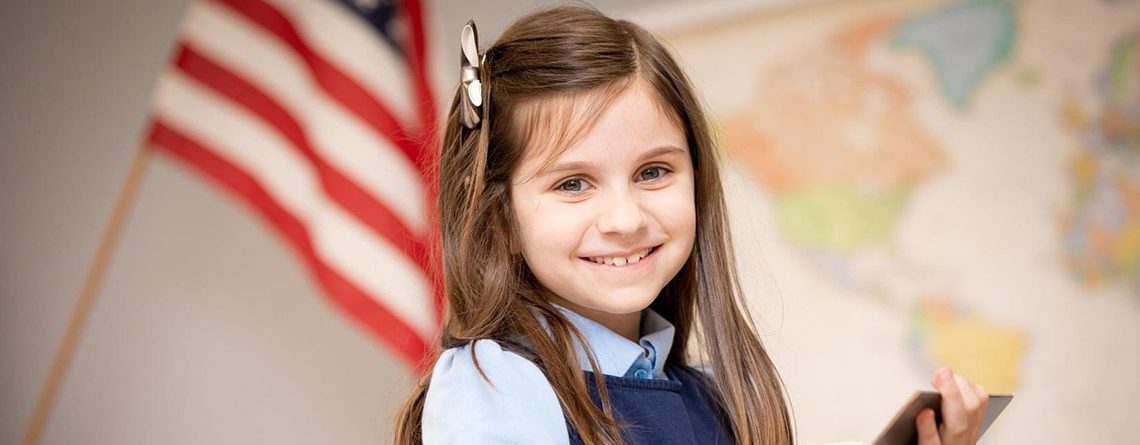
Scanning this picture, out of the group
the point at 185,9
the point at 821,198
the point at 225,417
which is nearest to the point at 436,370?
the point at 821,198

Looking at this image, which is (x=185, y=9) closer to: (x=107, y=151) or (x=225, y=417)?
(x=107, y=151)

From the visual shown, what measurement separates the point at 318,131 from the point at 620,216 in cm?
146

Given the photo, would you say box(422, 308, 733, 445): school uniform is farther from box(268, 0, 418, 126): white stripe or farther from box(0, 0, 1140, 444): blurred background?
box(268, 0, 418, 126): white stripe

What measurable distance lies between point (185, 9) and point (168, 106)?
0.37 metres

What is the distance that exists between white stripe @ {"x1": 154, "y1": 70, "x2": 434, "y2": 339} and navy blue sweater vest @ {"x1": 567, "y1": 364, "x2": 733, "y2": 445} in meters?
1.16

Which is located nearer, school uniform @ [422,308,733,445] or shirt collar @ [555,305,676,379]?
school uniform @ [422,308,733,445]

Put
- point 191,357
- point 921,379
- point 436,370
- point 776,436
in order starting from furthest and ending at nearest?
point 191,357 < point 921,379 < point 776,436 < point 436,370

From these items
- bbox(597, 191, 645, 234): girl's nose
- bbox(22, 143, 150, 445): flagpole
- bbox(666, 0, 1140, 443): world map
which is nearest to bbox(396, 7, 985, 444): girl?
bbox(597, 191, 645, 234): girl's nose

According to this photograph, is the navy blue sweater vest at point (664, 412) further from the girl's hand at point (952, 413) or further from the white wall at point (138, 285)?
the white wall at point (138, 285)

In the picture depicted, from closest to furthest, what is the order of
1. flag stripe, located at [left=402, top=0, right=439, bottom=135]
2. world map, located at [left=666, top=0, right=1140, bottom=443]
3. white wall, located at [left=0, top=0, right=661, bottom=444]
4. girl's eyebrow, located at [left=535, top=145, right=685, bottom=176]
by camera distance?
1. girl's eyebrow, located at [left=535, top=145, right=685, bottom=176]
2. world map, located at [left=666, top=0, right=1140, bottom=443]
3. flag stripe, located at [left=402, top=0, right=439, bottom=135]
4. white wall, located at [left=0, top=0, right=661, bottom=444]

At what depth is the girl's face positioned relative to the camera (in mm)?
1063

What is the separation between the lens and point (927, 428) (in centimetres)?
110

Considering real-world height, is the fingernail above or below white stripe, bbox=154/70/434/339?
below

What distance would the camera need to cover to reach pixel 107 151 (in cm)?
259
